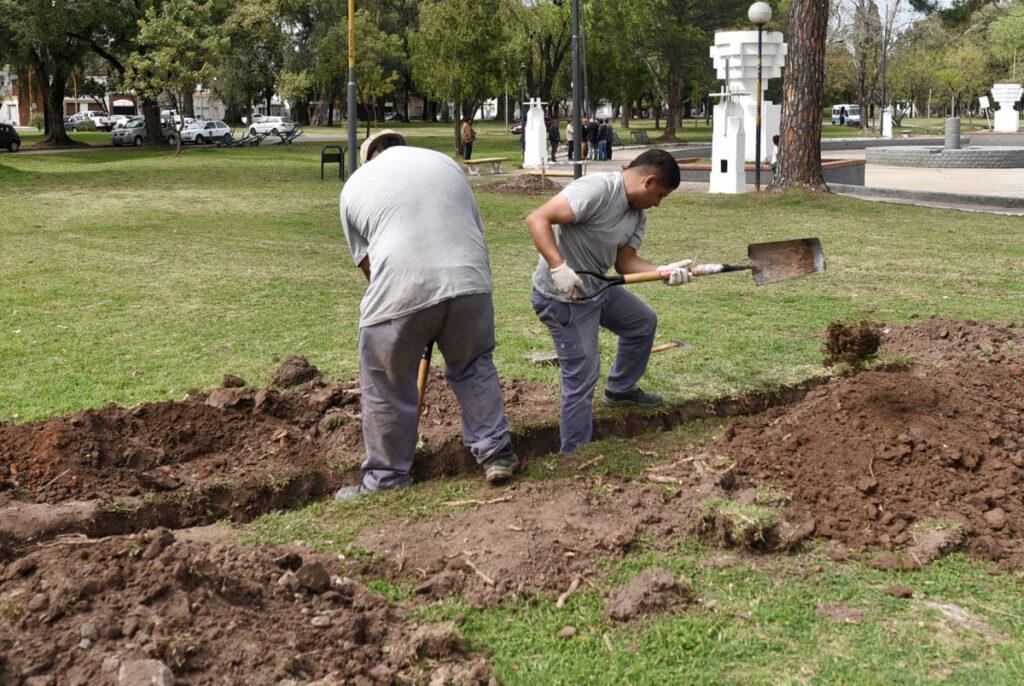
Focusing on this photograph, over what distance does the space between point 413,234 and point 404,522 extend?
131 cm

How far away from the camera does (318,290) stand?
10328mm

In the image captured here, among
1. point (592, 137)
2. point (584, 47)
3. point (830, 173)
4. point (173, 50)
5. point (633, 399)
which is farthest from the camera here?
point (584, 47)

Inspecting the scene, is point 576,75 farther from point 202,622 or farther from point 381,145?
point 202,622

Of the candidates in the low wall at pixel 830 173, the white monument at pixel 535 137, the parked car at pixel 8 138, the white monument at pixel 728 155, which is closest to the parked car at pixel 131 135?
the parked car at pixel 8 138

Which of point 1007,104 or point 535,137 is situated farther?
point 1007,104

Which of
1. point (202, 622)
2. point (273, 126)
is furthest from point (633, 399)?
point (273, 126)

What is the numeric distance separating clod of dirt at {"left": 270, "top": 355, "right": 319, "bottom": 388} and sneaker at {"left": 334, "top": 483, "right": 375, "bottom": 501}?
1718 mm

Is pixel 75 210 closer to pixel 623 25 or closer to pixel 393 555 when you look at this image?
pixel 393 555

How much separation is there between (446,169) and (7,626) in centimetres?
278

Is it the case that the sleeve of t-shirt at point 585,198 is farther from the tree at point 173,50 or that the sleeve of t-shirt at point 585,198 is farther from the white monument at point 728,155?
the tree at point 173,50

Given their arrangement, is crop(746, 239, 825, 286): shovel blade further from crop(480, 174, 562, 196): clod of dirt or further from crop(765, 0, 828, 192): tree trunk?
crop(480, 174, 562, 196): clod of dirt

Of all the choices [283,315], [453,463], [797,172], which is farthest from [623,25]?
[453,463]

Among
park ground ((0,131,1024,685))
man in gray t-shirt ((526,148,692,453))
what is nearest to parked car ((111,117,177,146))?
park ground ((0,131,1024,685))

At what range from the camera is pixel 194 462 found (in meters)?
5.46
